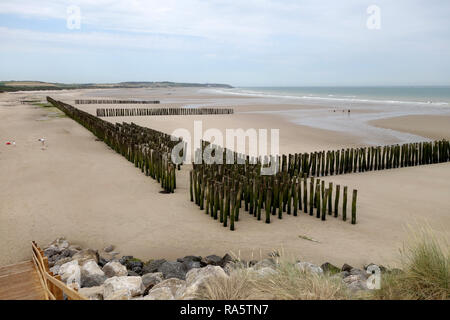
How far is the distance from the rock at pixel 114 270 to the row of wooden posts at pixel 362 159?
7789 mm

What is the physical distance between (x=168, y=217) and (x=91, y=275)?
3.55 meters

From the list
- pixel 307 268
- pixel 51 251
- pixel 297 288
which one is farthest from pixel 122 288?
pixel 51 251

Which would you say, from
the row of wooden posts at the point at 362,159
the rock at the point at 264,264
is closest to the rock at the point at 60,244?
the rock at the point at 264,264

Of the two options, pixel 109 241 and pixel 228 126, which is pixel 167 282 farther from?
pixel 228 126

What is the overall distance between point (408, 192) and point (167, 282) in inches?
368

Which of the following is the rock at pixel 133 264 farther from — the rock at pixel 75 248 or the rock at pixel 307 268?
the rock at pixel 307 268

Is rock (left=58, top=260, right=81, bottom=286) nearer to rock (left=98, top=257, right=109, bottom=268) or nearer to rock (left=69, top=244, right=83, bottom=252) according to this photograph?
rock (left=98, top=257, right=109, bottom=268)

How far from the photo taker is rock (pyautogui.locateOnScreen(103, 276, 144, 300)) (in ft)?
16.0

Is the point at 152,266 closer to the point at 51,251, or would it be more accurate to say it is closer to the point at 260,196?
the point at 51,251

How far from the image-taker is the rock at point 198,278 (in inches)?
173

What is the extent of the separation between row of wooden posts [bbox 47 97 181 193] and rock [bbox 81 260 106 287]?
17.6 feet

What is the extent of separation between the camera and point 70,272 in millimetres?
5766

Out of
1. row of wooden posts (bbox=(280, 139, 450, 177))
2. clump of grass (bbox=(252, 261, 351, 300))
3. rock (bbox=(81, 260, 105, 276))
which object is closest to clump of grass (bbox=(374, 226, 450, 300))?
clump of grass (bbox=(252, 261, 351, 300))
